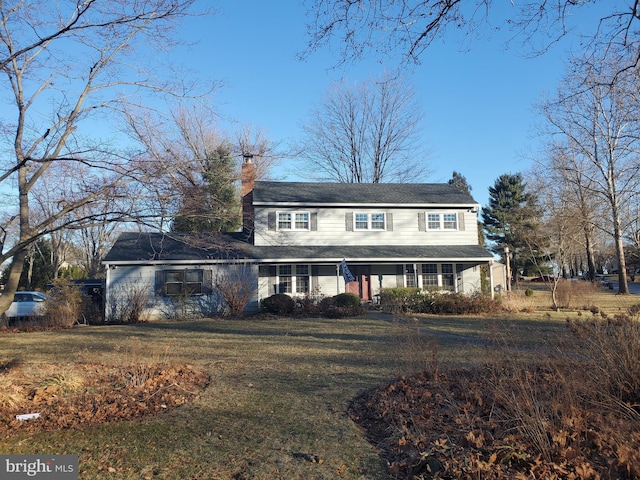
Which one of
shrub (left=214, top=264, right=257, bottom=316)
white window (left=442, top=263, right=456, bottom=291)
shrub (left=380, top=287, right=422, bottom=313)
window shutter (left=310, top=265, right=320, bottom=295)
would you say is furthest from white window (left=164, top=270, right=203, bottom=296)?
white window (left=442, top=263, right=456, bottom=291)

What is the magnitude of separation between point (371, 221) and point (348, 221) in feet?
4.04

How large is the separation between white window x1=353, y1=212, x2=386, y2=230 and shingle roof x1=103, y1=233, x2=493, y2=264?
3.49ft

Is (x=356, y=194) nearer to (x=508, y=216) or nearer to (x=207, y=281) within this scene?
(x=207, y=281)

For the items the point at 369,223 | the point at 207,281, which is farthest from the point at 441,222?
the point at 207,281

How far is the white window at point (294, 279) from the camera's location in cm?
2302

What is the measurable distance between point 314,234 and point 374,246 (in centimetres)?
307

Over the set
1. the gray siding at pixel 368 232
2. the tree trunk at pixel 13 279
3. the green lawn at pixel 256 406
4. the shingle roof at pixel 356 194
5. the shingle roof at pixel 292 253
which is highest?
the shingle roof at pixel 356 194

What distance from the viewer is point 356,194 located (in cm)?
2530

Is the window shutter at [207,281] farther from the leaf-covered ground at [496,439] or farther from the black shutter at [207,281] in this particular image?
the leaf-covered ground at [496,439]

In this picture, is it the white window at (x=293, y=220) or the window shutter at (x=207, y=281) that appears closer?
the window shutter at (x=207, y=281)

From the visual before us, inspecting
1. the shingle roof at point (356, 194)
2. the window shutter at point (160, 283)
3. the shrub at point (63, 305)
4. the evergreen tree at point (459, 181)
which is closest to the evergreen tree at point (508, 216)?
the evergreen tree at point (459, 181)

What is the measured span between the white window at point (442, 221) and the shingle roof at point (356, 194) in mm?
662

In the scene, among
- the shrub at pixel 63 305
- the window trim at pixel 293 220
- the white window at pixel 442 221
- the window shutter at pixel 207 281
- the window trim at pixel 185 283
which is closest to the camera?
the shrub at pixel 63 305

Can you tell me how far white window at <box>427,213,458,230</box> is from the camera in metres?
24.5
